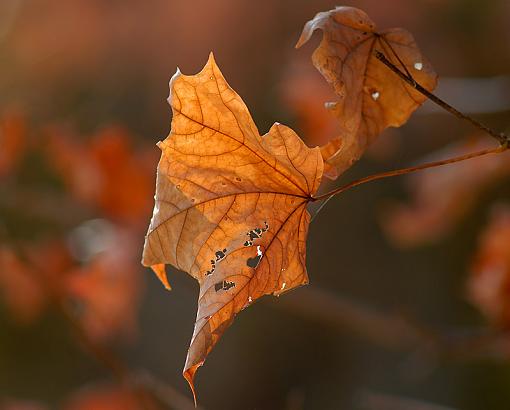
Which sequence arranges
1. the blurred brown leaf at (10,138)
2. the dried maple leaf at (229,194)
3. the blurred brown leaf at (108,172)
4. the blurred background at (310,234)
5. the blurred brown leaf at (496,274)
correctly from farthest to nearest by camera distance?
1. the blurred background at (310,234)
2. the blurred brown leaf at (108,172)
3. the blurred brown leaf at (10,138)
4. the blurred brown leaf at (496,274)
5. the dried maple leaf at (229,194)

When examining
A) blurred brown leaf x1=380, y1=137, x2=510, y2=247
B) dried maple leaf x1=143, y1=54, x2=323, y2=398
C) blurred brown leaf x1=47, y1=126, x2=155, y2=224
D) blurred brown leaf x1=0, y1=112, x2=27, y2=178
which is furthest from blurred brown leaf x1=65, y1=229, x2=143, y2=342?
dried maple leaf x1=143, y1=54, x2=323, y2=398

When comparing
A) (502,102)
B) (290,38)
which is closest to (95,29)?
(290,38)

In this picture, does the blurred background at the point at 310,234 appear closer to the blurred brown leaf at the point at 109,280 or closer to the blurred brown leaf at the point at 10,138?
the blurred brown leaf at the point at 109,280

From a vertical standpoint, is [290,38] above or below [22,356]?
above

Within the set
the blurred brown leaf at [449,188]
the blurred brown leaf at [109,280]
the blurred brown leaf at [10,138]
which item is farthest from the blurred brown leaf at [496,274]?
the blurred brown leaf at [10,138]

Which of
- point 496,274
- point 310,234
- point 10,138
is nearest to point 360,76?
point 496,274

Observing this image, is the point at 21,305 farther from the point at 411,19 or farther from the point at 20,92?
the point at 411,19
